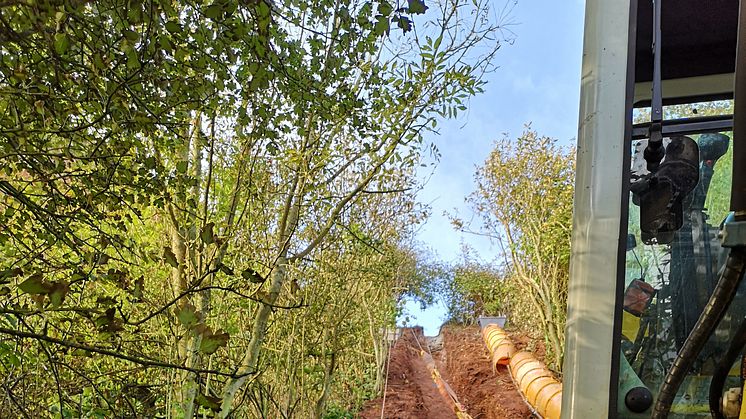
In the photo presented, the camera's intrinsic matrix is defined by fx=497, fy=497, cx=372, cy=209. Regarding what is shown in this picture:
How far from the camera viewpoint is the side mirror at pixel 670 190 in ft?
5.03

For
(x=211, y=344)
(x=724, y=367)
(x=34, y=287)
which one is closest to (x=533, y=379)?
(x=724, y=367)

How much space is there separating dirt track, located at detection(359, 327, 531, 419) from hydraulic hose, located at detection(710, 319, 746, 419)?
27.0 feet

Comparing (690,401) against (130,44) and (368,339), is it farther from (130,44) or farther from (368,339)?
(368,339)

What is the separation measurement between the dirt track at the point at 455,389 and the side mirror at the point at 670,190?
7.99 meters

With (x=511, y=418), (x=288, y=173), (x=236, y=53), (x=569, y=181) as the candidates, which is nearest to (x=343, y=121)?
(x=236, y=53)

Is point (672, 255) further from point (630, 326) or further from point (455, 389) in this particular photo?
point (455, 389)

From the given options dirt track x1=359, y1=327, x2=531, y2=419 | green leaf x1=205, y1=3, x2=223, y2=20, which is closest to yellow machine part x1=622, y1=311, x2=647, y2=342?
green leaf x1=205, y1=3, x2=223, y2=20

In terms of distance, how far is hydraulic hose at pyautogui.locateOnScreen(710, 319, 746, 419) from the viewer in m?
1.03

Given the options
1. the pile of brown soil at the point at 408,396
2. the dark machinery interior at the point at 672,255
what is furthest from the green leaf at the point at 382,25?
the pile of brown soil at the point at 408,396

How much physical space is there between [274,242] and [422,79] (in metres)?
1.71

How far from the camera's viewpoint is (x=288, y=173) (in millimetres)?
3846

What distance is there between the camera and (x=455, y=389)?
12.5 m

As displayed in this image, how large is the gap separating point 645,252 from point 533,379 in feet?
23.7

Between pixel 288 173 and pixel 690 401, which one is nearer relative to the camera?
pixel 690 401
